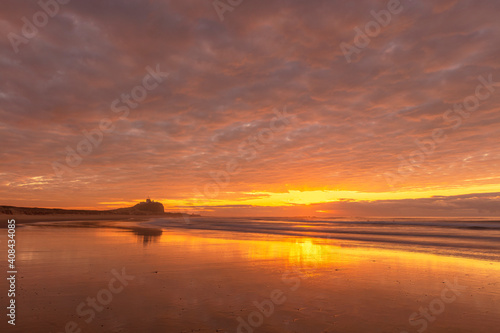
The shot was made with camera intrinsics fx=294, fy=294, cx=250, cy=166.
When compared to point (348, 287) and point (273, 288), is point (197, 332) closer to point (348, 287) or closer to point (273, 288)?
point (273, 288)

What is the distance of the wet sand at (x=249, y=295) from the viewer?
5.90 meters

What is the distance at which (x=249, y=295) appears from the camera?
7.96 metres

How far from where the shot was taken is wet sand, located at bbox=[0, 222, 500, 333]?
232 inches

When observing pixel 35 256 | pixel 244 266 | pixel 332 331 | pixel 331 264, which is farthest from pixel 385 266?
pixel 35 256

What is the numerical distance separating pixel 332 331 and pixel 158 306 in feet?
12.8

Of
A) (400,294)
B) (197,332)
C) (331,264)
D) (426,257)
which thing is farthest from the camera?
(426,257)

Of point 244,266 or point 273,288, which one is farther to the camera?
point 244,266

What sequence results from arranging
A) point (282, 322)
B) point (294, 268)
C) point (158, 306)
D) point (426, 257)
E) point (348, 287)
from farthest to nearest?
1. point (426, 257)
2. point (294, 268)
3. point (348, 287)
4. point (158, 306)
5. point (282, 322)

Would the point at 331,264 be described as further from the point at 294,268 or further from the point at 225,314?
the point at 225,314

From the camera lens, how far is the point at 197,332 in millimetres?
5348

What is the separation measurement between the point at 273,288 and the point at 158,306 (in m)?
3.48

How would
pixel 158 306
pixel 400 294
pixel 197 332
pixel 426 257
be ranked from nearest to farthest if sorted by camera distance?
pixel 197 332 < pixel 158 306 < pixel 400 294 < pixel 426 257

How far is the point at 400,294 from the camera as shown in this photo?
8305mm

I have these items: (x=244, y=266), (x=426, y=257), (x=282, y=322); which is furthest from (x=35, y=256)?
(x=426, y=257)
